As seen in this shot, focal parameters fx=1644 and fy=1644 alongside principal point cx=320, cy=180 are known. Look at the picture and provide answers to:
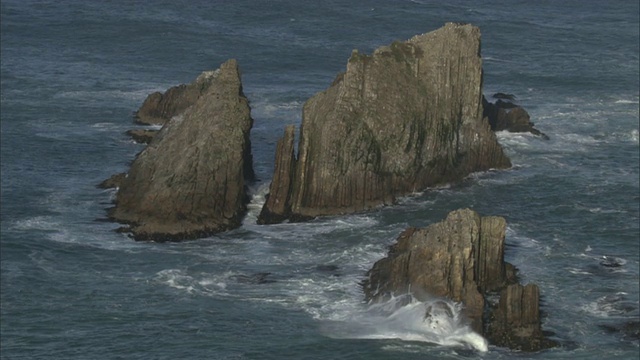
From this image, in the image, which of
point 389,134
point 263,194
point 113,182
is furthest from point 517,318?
point 113,182

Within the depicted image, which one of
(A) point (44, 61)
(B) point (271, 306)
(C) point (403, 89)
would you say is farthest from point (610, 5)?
(B) point (271, 306)

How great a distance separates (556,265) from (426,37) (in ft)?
74.6

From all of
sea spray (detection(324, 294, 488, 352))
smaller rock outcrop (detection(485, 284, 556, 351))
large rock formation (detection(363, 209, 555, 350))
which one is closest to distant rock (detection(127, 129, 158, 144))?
large rock formation (detection(363, 209, 555, 350))

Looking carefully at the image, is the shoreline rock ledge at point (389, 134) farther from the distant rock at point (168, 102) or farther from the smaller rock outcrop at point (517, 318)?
the smaller rock outcrop at point (517, 318)

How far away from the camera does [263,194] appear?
102812 millimetres

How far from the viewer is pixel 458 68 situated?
107062 mm

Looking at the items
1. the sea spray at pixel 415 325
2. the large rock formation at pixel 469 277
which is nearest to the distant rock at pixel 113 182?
the large rock formation at pixel 469 277

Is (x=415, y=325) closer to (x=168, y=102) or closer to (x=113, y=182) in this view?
(x=113, y=182)

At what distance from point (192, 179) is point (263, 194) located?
25.0 ft

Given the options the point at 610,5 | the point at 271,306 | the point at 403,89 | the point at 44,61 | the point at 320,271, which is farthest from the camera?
the point at 610,5

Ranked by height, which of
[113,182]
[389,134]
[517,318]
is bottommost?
[113,182]

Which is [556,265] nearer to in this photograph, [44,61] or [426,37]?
[426,37]

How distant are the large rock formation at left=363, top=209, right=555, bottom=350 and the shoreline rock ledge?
1250cm

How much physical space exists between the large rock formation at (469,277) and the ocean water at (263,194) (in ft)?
3.74
